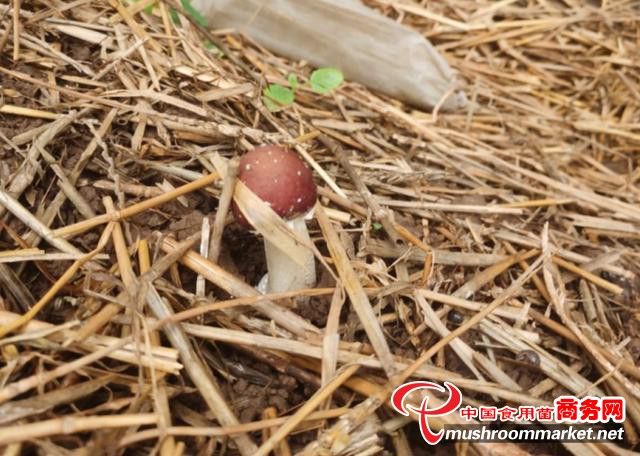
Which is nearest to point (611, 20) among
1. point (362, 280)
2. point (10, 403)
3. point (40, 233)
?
point (362, 280)

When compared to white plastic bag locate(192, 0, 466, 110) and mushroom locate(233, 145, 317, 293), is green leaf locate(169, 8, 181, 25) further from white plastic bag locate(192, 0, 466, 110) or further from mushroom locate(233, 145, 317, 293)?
mushroom locate(233, 145, 317, 293)

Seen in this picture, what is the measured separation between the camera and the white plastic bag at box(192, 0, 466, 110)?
2.54m

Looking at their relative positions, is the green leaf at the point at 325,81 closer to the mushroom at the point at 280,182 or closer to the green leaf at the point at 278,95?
the green leaf at the point at 278,95

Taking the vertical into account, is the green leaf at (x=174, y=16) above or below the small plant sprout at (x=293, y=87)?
above

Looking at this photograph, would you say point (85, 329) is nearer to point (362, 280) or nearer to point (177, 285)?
point (177, 285)

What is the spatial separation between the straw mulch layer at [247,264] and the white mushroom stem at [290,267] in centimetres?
6

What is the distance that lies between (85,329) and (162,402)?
0.25 metres

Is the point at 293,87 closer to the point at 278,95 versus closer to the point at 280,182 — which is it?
the point at 278,95

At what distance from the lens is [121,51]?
6.54ft

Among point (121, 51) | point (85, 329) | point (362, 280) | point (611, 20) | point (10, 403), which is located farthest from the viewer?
point (611, 20)

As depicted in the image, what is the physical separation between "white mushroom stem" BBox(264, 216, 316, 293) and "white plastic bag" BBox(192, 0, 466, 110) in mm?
1245

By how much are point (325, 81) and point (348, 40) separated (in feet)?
1.28

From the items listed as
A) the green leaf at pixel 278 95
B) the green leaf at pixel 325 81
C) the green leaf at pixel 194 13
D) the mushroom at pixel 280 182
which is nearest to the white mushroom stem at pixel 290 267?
the mushroom at pixel 280 182

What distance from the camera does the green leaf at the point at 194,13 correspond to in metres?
2.36
